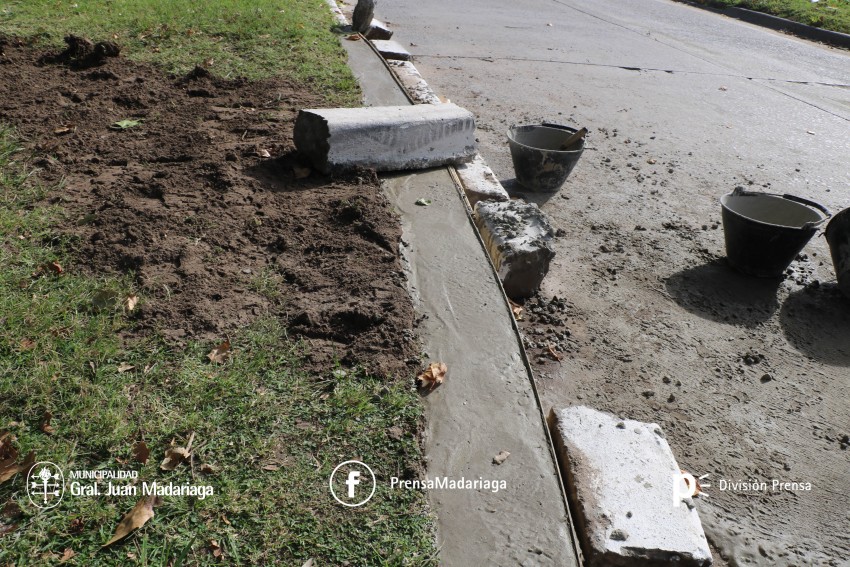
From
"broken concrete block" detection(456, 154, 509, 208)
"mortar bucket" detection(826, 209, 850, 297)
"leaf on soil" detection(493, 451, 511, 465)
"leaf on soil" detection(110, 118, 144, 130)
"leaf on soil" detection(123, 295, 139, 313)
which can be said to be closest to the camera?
"leaf on soil" detection(493, 451, 511, 465)

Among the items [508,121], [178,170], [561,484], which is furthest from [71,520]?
[508,121]

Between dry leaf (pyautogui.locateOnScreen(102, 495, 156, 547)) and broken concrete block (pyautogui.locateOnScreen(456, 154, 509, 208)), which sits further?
broken concrete block (pyautogui.locateOnScreen(456, 154, 509, 208))

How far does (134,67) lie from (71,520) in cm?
478

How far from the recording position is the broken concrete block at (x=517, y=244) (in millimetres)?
3617

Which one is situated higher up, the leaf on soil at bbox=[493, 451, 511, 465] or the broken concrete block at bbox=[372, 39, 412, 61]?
the leaf on soil at bbox=[493, 451, 511, 465]

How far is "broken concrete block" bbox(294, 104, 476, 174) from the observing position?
4.08 meters

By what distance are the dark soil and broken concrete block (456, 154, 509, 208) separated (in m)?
0.71

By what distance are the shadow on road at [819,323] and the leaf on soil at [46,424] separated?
3741 millimetres

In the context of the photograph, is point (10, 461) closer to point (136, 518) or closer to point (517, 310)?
point (136, 518)

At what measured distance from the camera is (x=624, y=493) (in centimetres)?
237

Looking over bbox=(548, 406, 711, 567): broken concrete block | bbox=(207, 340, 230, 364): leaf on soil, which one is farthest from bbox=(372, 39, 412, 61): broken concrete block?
bbox=(548, 406, 711, 567): broken concrete block

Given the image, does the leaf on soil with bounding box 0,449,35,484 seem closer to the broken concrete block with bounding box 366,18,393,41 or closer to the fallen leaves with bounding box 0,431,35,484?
the fallen leaves with bounding box 0,431,35,484

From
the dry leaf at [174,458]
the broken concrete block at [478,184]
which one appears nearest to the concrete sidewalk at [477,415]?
the broken concrete block at [478,184]

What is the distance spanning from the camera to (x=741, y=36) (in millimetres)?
12836
